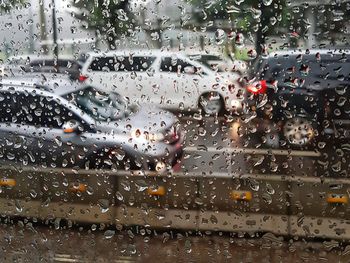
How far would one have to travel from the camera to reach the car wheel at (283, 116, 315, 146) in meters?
1.31

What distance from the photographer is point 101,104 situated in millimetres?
1498

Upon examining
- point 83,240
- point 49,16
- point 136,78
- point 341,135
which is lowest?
point 83,240

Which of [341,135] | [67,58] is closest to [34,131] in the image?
[67,58]

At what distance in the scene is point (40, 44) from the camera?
61.3 inches

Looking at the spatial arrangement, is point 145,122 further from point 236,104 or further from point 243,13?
point 243,13

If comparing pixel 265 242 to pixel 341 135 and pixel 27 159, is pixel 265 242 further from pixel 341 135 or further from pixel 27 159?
pixel 27 159

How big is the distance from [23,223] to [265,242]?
0.82 metres

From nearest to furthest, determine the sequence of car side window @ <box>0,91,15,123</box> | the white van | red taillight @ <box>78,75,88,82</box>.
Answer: the white van
red taillight @ <box>78,75,88,82</box>
car side window @ <box>0,91,15,123</box>

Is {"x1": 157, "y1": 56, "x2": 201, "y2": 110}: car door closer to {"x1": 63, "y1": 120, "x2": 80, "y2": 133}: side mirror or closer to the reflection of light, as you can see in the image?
the reflection of light

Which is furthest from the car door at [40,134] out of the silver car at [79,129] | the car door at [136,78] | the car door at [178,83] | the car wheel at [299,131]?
the car wheel at [299,131]

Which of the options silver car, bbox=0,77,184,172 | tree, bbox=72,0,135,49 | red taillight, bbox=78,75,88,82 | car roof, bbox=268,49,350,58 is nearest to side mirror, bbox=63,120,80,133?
silver car, bbox=0,77,184,172

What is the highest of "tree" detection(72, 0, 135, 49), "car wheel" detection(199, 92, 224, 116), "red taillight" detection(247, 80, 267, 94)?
"tree" detection(72, 0, 135, 49)

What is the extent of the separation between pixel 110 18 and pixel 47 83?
31 cm

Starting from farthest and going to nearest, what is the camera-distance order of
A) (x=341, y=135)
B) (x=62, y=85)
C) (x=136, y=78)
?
(x=62, y=85), (x=136, y=78), (x=341, y=135)
